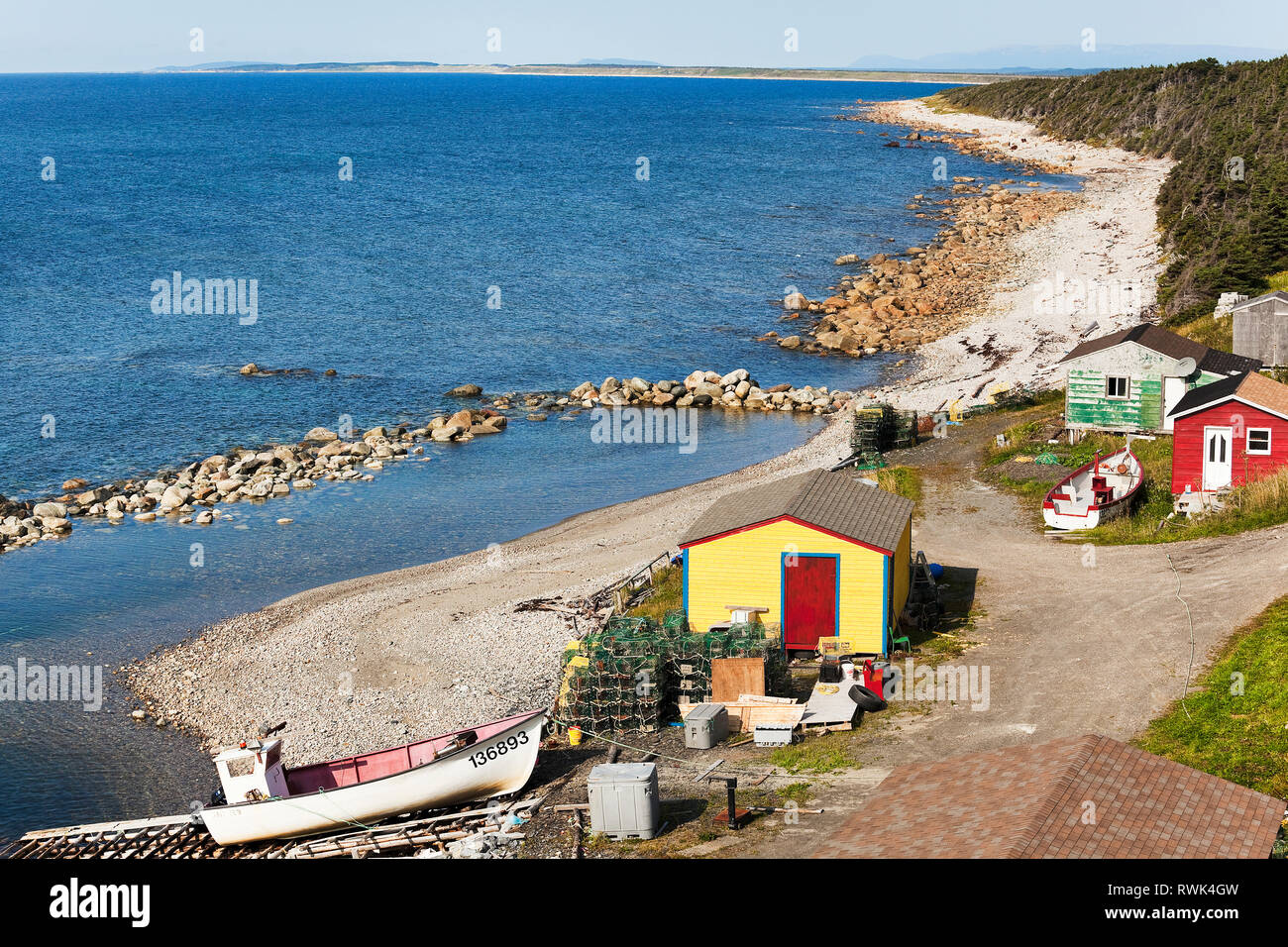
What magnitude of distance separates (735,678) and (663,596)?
626 centimetres

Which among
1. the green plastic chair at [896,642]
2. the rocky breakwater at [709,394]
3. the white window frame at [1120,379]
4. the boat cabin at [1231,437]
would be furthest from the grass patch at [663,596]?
the rocky breakwater at [709,394]

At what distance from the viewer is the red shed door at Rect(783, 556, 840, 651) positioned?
2398 centimetres

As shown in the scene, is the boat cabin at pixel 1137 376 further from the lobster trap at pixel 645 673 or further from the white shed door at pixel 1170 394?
the lobster trap at pixel 645 673

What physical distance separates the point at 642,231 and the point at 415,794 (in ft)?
270

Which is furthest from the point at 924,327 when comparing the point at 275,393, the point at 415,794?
the point at 415,794

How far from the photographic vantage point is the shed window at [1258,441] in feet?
98.9

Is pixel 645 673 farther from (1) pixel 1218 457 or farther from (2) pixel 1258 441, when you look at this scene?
(2) pixel 1258 441

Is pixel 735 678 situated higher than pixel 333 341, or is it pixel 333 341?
pixel 333 341

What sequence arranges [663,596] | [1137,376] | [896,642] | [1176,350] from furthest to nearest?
[1137,376], [1176,350], [663,596], [896,642]

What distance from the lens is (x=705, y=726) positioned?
20.4 meters

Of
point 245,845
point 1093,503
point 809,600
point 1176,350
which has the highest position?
point 1176,350

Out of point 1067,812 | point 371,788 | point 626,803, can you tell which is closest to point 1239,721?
point 1067,812

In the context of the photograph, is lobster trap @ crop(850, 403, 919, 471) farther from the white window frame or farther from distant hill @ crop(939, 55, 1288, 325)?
distant hill @ crop(939, 55, 1288, 325)

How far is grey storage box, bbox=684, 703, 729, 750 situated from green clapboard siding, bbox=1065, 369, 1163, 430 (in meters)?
20.8
